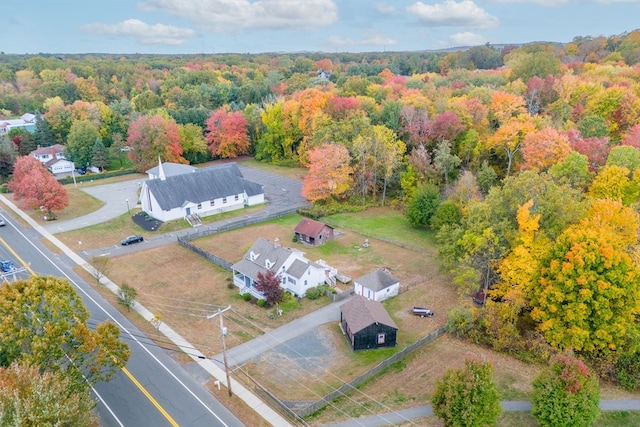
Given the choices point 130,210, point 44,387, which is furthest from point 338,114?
point 44,387

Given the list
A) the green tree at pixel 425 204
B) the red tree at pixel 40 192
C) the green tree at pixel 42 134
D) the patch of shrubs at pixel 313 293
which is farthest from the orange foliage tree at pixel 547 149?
the green tree at pixel 42 134

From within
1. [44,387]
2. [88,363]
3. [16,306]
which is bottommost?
[88,363]

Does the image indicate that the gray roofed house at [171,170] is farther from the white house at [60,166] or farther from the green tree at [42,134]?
the green tree at [42,134]

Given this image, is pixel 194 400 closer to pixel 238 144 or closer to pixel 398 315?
pixel 398 315

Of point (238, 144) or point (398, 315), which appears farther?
point (238, 144)

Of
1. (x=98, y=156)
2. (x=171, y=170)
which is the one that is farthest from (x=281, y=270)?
(x=98, y=156)

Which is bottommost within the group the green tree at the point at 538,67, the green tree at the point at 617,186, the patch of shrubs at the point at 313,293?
the patch of shrubs at the point at 313,293

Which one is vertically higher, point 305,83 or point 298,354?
point 305,83

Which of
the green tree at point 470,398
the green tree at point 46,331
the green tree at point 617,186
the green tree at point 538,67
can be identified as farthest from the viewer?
the green tree at point 538,67
